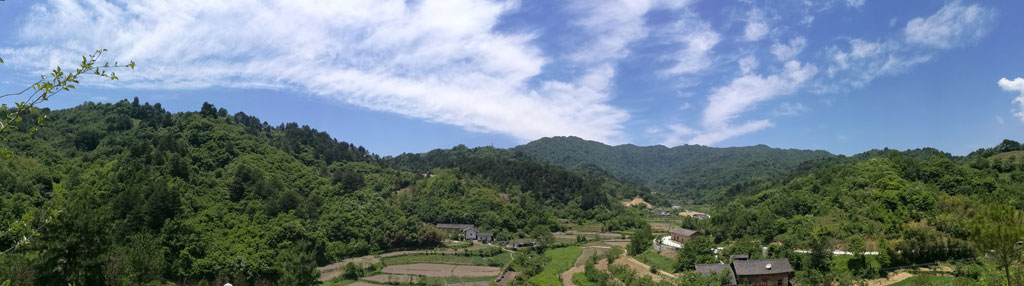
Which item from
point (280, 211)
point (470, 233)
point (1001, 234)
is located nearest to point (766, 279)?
point (1001, 234)

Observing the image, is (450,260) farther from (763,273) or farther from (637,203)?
(637,203)

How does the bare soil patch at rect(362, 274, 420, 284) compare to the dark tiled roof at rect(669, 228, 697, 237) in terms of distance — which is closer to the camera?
the bare soil patch at rect(362, 274, 420, 284)

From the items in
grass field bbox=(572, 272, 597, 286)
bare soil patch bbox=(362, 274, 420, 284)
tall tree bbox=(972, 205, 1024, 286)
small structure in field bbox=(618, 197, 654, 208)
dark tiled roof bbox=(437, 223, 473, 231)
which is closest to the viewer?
tall tree bbox=(972, 205, 1024, 286)

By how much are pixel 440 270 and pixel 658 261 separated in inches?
802

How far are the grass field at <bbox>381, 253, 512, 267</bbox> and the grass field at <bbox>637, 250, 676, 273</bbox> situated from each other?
1493 cm

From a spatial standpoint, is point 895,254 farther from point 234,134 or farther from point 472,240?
point 234,134

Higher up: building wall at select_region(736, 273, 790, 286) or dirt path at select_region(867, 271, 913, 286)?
dirt path at select_region(867, 271, 913, 286)

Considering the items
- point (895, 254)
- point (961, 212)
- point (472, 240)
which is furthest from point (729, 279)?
point (472, 240)

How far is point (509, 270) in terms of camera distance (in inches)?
1866

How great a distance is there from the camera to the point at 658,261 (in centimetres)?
4153

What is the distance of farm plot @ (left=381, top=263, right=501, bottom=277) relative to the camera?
4494 cm

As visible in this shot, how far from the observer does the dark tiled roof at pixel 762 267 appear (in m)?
30.3

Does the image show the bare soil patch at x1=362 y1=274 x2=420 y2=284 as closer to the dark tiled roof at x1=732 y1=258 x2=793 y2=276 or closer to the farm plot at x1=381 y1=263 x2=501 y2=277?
the farm plot at x1=381 y1=263 x2=501 y2=277

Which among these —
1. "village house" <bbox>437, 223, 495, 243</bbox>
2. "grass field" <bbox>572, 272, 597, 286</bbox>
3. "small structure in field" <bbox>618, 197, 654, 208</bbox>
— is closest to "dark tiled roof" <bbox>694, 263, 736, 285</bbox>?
"grass field" <bbox>572, 272, 597, 286</bbox>
